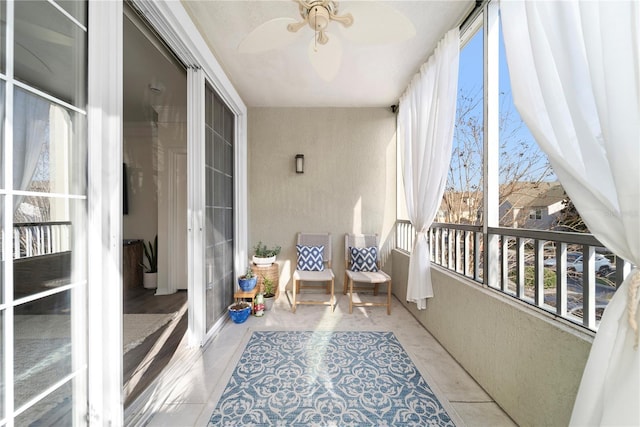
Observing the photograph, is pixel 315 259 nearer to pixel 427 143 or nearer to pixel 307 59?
pixel 427 143

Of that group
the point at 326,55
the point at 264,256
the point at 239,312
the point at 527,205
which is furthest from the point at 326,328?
the point at 326,55

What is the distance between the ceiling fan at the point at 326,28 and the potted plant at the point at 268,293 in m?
2.47

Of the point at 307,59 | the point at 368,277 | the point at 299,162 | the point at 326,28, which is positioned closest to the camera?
the point at 326,28

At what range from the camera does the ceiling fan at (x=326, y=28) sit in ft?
4.31

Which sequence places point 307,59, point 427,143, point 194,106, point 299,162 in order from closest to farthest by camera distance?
point 194,106, point 427,143, point 307,59, point 299,162

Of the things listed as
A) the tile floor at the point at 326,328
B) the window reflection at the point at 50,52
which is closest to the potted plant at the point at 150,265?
the tile floor at the point at 326,328

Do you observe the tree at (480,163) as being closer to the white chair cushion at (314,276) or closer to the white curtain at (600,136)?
the white curtain at (600,136)

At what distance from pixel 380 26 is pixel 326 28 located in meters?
0.30

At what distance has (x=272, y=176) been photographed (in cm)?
375

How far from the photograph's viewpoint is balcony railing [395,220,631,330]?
3.70 ft

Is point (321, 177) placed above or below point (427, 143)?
below

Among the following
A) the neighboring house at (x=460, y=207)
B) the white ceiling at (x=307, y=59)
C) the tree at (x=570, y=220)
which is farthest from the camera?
the neighboring house at (x=460, y=207)

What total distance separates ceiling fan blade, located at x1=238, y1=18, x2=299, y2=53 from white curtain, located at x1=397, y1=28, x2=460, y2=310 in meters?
1.30

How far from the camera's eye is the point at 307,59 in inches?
99.2
